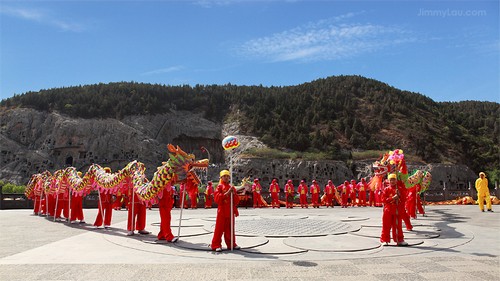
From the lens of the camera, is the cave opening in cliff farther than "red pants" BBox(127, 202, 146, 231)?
Yes

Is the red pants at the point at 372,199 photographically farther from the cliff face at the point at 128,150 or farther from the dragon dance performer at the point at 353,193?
the cliff face at the point at 128,150

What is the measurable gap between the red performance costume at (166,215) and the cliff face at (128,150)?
3611 cm

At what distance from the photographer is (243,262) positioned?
6977mm

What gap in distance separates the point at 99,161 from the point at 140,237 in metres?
45.7

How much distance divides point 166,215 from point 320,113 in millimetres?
56358

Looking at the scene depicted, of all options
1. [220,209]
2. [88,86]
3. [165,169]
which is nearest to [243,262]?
[220,209]

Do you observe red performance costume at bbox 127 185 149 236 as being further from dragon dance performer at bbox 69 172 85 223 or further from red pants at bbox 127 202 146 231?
dragon dance performer at bbox 69 172 85 223

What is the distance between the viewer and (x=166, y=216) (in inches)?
380

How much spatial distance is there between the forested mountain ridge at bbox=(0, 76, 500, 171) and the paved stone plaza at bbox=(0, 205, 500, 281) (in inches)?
1614

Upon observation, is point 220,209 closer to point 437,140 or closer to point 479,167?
point 437,140

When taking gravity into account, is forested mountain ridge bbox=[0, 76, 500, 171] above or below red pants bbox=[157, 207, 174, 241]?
above

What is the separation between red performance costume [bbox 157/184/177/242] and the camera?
9.45m

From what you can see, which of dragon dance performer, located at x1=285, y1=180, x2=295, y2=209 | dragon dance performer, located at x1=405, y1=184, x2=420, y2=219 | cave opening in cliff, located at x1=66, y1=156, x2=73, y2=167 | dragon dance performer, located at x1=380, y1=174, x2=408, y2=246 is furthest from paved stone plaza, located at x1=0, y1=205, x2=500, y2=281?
cave opening in cliff, located at x1=66, y1=156, x2=73, y2=167

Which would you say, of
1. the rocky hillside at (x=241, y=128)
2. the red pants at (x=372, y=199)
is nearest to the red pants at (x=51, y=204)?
the red pants at (x=372, y=199)
